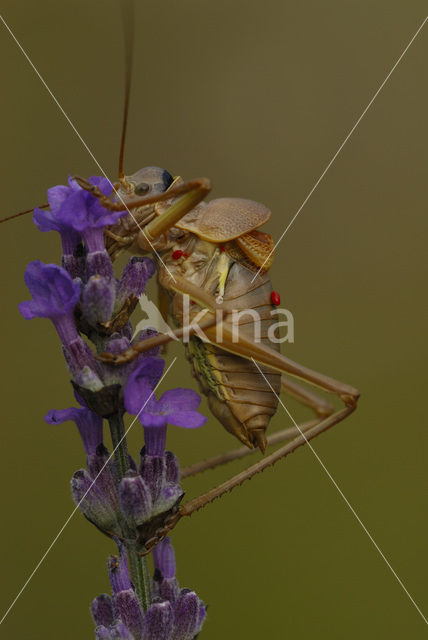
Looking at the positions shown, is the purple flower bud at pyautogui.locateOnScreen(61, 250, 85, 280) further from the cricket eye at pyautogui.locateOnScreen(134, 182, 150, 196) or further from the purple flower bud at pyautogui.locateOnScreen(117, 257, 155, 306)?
the cricket eye at pyautogui.locateOnScreen(134, 182, 150, 196)

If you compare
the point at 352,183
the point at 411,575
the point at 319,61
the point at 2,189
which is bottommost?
the point at 411,575

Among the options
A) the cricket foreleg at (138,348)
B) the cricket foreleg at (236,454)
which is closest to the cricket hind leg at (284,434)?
the cricket foreleg at (236,454)

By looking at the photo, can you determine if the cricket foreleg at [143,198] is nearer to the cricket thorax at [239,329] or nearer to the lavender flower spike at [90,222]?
the lavender flower spike at [90,222]

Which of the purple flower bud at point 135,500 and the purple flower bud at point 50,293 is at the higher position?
the purple flower bud at point 50,293

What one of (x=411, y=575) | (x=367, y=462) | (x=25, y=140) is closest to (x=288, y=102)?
(x=25, y=140)

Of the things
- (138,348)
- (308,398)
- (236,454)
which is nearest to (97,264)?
(138,348)

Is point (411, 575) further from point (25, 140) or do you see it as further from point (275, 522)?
point (25, 140)

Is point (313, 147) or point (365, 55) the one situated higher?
point (365, 55)
